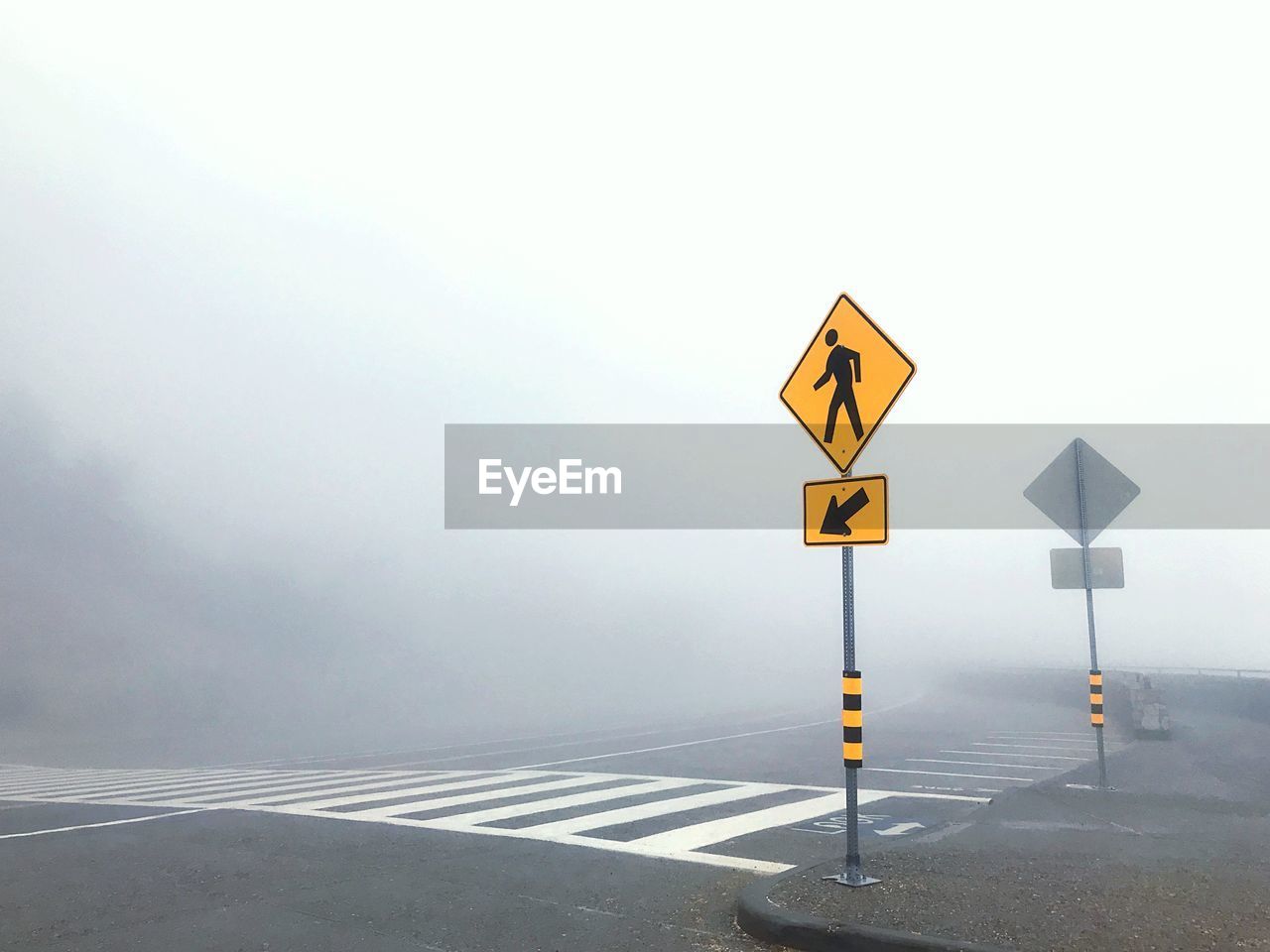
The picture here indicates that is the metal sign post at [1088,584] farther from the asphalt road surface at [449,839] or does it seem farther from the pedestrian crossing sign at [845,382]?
the pedestrian crossing sign at [845,382]

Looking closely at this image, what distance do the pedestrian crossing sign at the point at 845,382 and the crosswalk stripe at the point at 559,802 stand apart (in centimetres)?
542

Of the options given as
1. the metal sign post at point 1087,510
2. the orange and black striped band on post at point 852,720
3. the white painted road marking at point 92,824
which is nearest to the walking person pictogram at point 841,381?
the orange and black striped band on post at point 852,720

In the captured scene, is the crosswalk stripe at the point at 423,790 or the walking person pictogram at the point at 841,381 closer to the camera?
the walking person pictogram at the point at 841,381

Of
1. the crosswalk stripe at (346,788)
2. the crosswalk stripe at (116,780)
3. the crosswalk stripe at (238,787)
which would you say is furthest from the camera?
the crosswalk stripe at (116,780)

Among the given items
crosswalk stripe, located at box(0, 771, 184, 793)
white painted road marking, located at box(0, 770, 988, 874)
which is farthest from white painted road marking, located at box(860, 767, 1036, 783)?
crosswalk stripe, located at box(0, 771, 184, 793)

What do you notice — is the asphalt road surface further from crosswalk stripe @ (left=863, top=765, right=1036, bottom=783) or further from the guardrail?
the guardrail

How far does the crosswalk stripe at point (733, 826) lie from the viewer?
8367mm

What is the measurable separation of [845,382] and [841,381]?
0.03 meters

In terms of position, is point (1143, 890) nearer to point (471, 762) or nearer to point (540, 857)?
point (540, 857)

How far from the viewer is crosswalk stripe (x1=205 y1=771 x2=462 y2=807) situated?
38.0 feet

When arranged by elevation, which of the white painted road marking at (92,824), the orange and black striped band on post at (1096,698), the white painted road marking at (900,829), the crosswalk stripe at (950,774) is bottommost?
the crosswalk stripe at (950,774)

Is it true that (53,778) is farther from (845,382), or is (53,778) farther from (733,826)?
(845,382)

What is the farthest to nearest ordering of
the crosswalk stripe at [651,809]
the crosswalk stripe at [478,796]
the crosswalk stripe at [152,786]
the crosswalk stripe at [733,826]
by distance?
the crosswalk stripe at [152,786] < the crosswalk stripe at [478,796] < the crosswalk stripe at [651,809] < the crosswalk stripe at [733,826]

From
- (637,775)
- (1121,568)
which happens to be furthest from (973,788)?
(637,775)
